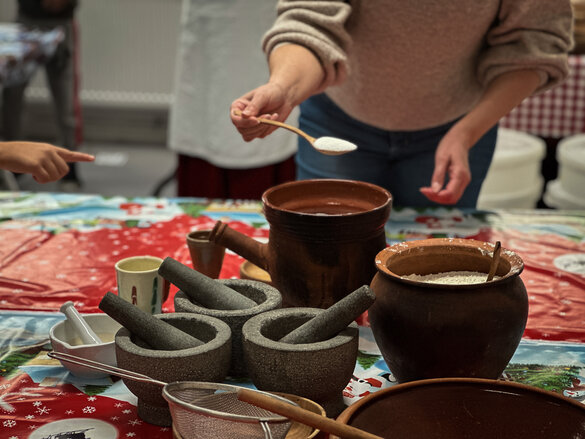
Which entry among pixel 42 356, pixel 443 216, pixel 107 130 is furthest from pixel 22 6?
pixel 42 356

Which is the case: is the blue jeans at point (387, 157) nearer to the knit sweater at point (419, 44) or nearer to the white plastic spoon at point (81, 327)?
the knit sweater at point (419, 44)

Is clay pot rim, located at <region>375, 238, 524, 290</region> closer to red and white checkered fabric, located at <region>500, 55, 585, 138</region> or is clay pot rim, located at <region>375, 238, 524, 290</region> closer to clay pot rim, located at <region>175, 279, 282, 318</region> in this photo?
clay pot rim, located at <region>175, 279, 282, 318</region>

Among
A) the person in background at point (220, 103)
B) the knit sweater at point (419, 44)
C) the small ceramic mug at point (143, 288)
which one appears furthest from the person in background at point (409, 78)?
the person in background at point (220, 103)

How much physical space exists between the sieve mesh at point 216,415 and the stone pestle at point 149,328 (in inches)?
4.3

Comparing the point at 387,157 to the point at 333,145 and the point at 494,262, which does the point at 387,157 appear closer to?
the point at 333,145

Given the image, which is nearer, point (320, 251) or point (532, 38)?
point (320, 251)

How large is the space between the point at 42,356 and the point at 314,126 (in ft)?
3.14

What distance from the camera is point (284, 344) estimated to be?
2.74ft

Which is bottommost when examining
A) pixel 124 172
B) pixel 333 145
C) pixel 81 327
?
pixel 124 172

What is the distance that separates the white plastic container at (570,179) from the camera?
→ 9.20ft

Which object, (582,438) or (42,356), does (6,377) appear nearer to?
(42,356)

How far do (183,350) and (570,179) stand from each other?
239 centimetres

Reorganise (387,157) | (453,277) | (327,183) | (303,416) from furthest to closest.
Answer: (387,157)
(327,183)
(453,277)
(303,416)

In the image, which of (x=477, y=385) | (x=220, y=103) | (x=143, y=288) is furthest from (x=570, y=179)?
(x=477, y=385)
